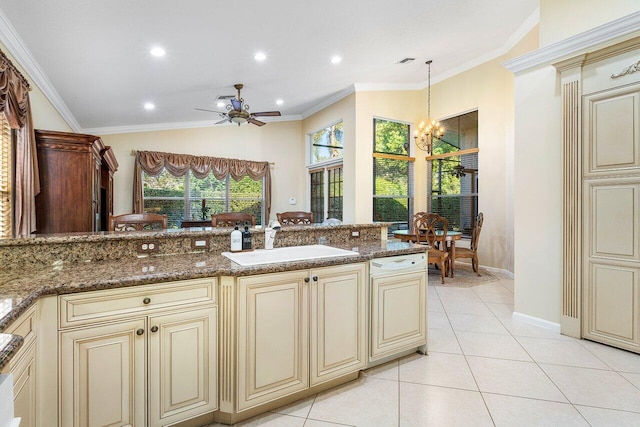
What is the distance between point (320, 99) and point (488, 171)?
3.49 m

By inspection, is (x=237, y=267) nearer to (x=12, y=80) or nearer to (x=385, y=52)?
(x=12, y=80)

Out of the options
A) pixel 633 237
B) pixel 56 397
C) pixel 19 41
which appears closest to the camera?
pixel 56 397

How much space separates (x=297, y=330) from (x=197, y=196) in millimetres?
5954

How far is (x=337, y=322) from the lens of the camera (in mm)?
1905

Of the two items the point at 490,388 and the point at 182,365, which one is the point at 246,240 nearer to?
the point at 182,365

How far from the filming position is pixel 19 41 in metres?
2.96

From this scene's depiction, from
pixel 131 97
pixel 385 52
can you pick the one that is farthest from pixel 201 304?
pixel 131 97

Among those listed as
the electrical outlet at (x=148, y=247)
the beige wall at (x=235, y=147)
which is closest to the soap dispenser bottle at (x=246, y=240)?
the electrical outlet at (x=148, y=247)

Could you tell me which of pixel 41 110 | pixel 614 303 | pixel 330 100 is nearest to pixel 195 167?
pixel 41 110

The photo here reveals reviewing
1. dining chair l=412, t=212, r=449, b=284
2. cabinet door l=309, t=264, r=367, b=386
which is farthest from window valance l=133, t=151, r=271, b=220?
cabinet door l=309, t=264, r=367, b=386

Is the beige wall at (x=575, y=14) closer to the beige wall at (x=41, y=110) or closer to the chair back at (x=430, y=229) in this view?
the chair back at (x=430, y=229)

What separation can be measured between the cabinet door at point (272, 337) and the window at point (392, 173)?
4.56 m

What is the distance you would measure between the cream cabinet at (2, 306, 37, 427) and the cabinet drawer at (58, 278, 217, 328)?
0.12m

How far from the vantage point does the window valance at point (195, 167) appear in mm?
6352
